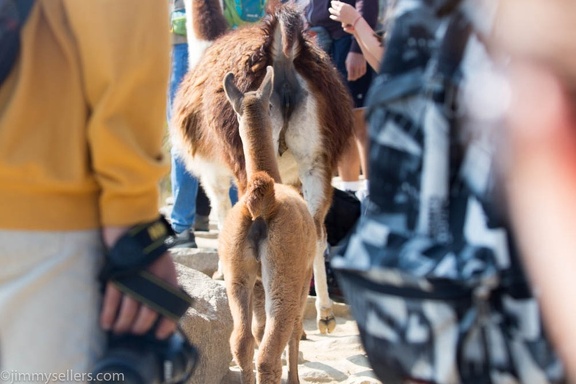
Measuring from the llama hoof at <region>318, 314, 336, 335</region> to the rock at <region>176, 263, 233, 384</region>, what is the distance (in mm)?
1023

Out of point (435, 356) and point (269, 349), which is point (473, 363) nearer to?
point (435, 356)

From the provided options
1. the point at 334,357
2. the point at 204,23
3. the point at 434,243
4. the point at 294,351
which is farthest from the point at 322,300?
the point at 434,243

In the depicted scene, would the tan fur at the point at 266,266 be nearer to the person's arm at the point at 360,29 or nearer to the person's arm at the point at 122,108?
the person's arm at the point at 360,29

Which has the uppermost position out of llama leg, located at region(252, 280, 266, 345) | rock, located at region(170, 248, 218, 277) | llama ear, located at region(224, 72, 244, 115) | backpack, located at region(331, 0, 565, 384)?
backpack, located at region(331, 0, 565, 384)

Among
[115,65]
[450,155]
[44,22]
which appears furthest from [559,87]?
[44,22]

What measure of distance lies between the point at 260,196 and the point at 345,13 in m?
2.70

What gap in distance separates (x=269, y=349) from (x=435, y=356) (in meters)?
2.73

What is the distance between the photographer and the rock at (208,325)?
451cm

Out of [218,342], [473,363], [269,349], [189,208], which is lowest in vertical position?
[189,208]

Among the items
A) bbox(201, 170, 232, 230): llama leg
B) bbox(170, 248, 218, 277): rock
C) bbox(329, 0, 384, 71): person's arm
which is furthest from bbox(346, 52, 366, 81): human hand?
bbox(170, 248, 218, 277): rock

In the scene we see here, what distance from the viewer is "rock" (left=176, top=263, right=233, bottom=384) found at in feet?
14.8

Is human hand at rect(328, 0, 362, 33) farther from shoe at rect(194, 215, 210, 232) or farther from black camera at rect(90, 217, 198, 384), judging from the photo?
black camera at rect(90, 217, 198, 384)

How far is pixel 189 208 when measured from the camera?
7539 mm

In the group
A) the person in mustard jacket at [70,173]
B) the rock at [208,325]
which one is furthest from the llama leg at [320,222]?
the person in mustard jacket at [70,173]
